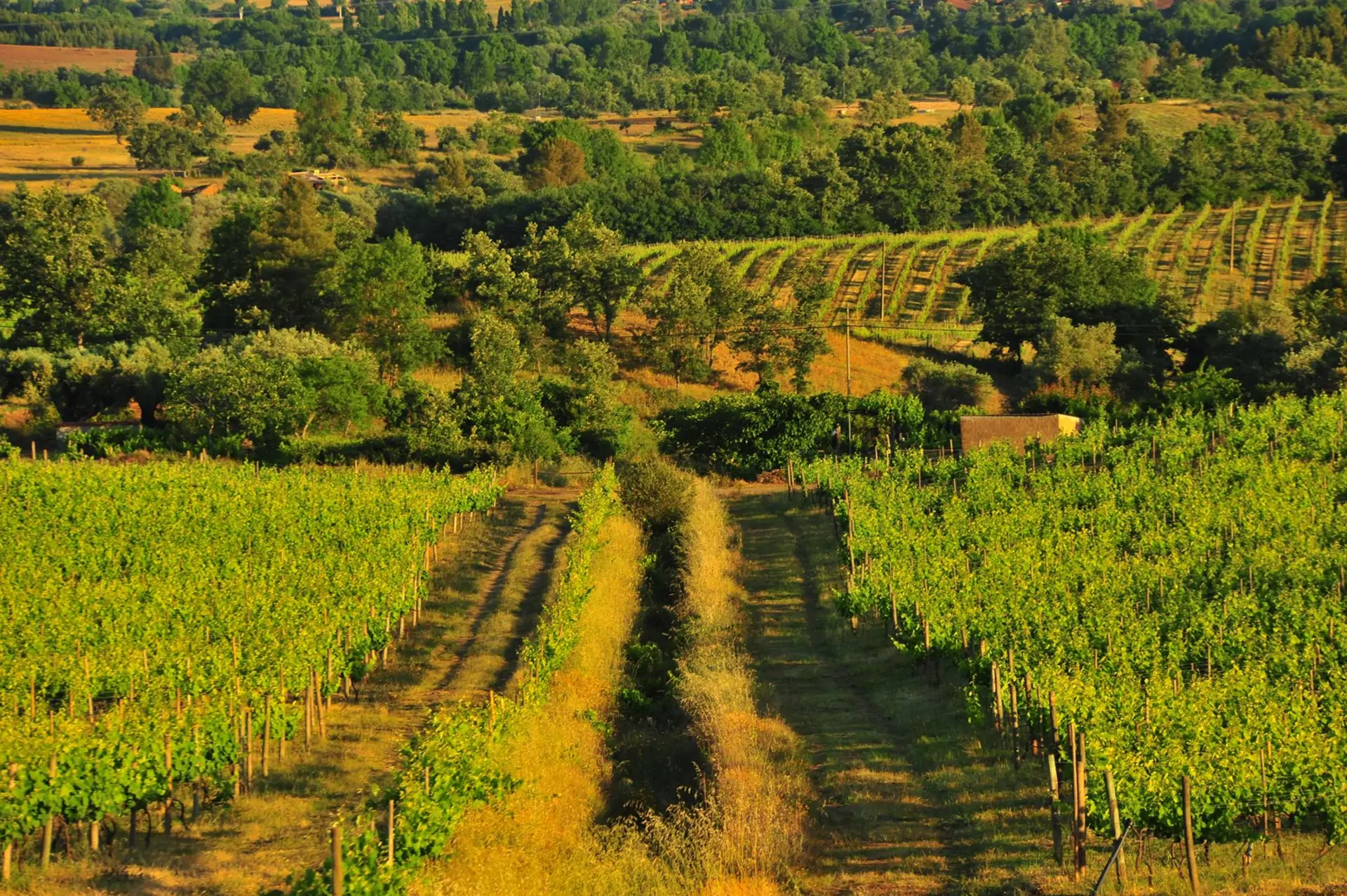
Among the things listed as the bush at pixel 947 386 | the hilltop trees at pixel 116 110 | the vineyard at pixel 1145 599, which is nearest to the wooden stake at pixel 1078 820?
the vineyard at pixel 1145 599

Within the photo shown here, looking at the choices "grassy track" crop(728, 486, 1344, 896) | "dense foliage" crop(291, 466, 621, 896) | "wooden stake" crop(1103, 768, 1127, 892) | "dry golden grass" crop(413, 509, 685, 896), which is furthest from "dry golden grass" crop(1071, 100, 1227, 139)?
"wooden stake" crop(1103, 768, 1127, 892)

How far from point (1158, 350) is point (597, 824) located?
47252mm

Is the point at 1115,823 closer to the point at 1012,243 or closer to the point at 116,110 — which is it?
the point at 1012,243

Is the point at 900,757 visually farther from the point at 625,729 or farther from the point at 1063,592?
the point at 1063,592

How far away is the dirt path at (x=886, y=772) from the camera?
1800 centimetres

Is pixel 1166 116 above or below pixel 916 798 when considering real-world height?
above

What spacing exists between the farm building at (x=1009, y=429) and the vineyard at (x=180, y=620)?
53.0 feet

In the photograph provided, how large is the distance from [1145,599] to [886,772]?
8202mm

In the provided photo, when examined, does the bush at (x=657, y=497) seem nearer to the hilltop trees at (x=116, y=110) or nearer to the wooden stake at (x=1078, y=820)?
the wooden stake at (x=1078, y=820)

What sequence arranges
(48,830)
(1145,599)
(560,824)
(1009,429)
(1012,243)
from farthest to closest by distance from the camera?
1. (1012,243)
2. (1009,429)
3. (1145,599)
4. (560,824)
5. (48,830)

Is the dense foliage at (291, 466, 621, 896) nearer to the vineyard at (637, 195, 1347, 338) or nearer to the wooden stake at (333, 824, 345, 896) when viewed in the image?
the wooden stake at (333, 824, 345, 896)

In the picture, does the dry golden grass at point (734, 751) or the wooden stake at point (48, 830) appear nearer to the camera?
the wooden stake at point (48, 830)

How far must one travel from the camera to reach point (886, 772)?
21.3 metres

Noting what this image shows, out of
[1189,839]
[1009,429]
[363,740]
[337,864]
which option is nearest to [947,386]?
[1009,429]
